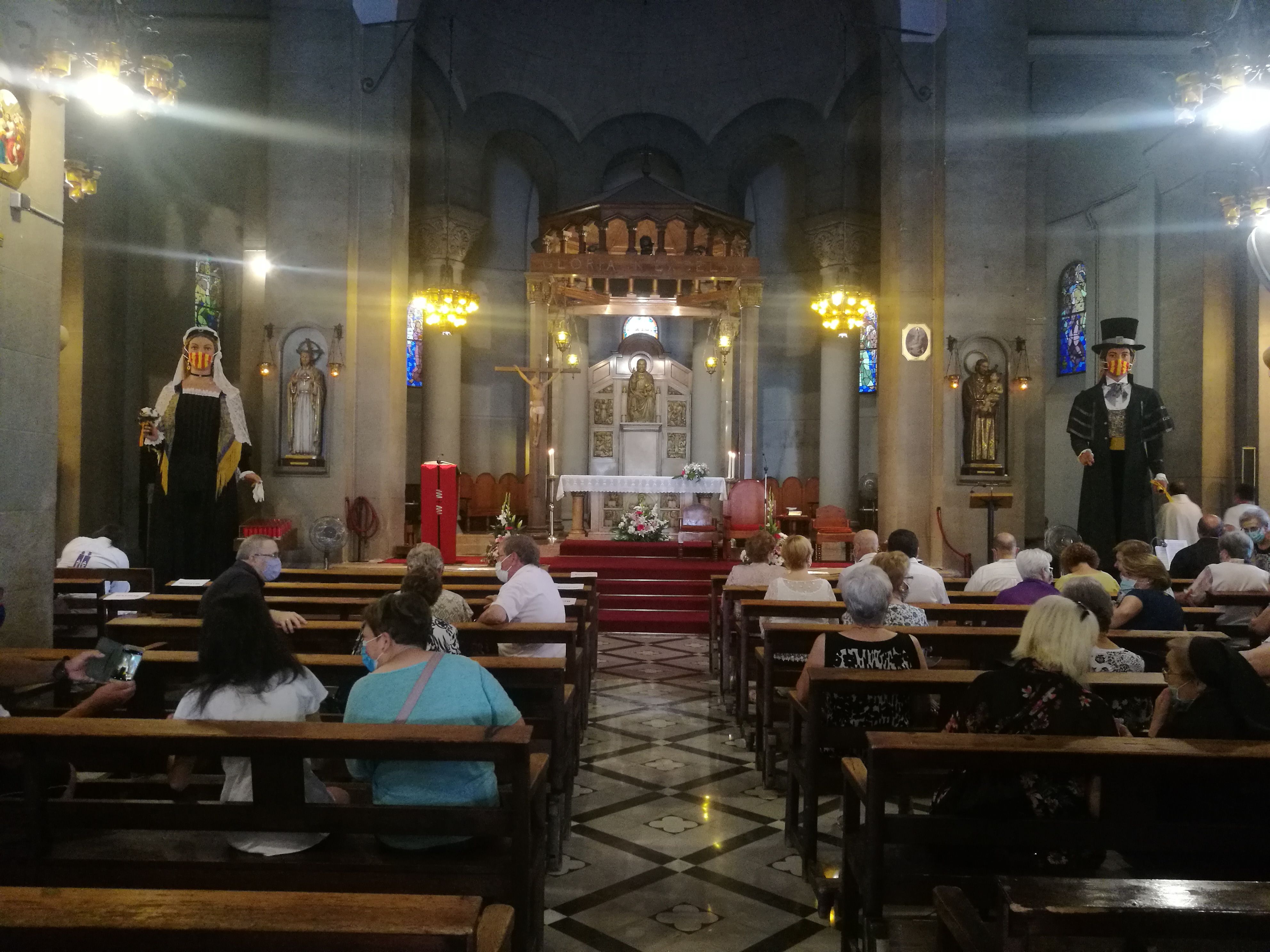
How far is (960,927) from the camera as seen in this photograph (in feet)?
5.79

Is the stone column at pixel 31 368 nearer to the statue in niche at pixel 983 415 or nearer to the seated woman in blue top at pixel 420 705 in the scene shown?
the seated woman in blue top at pixel 420 705

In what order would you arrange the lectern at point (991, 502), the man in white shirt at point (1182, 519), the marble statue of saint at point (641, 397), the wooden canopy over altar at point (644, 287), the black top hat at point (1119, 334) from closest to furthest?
1. the man in white shirt at point (1182, 519)
2. the black top hat at point (1119, 334)
3. the lectern at point (991, 502)
4. the wooden canopy over altar at point (644, 287)
5. the marble statue of saint at point (641, 397)

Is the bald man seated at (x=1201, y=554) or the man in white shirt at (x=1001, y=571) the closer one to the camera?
the man in white shirt at (x=1001, y=571)

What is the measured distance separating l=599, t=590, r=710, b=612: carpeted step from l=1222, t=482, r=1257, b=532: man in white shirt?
521cm

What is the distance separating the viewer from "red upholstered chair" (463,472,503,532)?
58.5 feet

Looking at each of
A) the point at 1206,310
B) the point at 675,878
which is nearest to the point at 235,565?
the point at 675,878

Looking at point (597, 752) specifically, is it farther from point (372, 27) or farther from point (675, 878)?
point (372, 27)

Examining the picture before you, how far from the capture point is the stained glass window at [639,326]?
20.8 meters

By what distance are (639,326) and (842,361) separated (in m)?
4.98

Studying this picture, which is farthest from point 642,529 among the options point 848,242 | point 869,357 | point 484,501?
point 869,357

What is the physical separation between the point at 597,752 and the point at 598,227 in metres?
11.6

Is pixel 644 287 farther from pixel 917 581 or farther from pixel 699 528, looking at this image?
pixel 917 581

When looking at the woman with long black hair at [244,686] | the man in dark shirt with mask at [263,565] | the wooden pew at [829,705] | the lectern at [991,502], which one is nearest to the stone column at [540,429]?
the lectern at [991,502]

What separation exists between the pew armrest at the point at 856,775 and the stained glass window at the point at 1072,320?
15.0m
